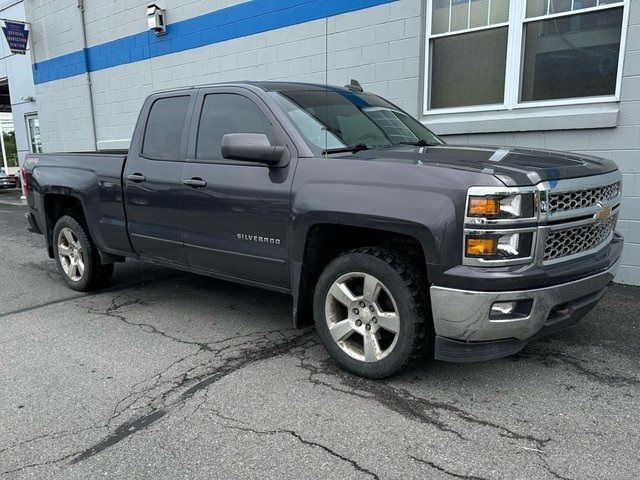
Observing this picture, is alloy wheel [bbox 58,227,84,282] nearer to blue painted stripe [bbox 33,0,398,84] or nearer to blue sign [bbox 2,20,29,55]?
blue painted stripe [bbox 33,0,398,84]

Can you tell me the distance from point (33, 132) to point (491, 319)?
58.9 ft

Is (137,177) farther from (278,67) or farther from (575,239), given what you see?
(278,67)

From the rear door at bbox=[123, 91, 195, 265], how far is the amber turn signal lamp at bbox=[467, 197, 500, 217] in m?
2.52

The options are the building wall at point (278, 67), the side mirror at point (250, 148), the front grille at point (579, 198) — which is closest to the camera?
the front grille at point (579, 198)

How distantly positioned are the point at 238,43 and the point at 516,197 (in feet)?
25.2

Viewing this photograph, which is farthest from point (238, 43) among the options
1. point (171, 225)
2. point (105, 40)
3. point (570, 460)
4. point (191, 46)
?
point (570, 460)

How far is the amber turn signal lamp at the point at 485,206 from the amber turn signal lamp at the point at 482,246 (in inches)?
5.4

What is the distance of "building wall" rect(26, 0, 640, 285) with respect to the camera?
5715 mm

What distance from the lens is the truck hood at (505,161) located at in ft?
9.67

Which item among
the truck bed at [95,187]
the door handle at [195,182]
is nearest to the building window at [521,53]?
the door handle at [195,182]

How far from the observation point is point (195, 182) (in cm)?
423

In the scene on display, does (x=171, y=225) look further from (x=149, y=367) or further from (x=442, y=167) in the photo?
(x=442, y=167)

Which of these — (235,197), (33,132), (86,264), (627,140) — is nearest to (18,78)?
(33,132)

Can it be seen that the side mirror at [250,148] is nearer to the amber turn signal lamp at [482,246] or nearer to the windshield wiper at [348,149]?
the windshield wiper at [348,149]
